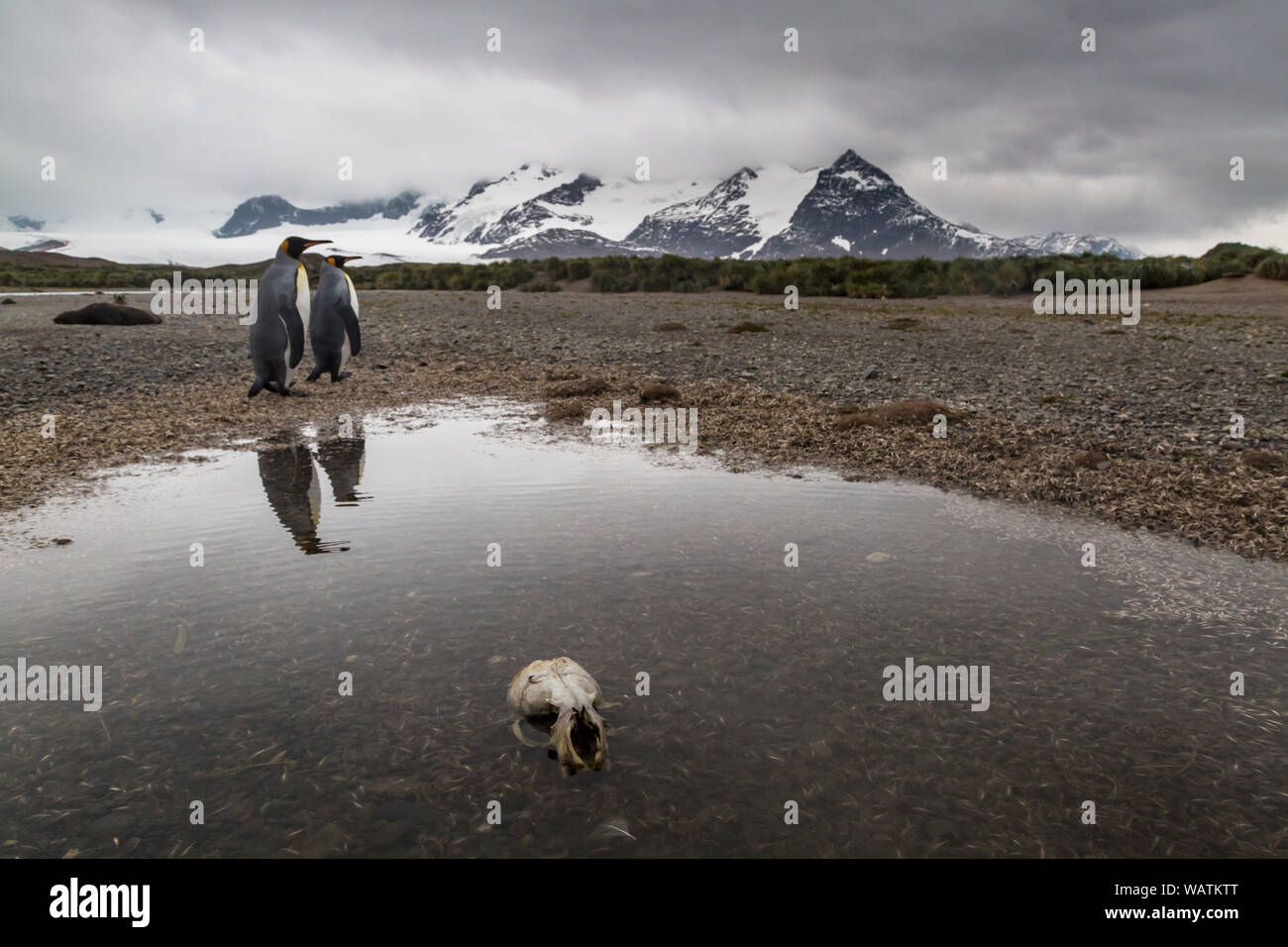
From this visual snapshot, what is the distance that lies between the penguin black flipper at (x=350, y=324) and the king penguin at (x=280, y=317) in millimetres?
1577

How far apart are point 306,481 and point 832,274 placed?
49.1 m

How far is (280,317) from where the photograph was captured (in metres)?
16.0

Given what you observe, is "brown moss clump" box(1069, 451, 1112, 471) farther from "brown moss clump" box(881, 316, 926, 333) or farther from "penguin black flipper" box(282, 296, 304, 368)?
"brown moss clump" box(881, 316, 926, 333)

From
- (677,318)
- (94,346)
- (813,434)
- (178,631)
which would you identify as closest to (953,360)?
(813,434)

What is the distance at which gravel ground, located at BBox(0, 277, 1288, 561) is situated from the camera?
10.7 meters

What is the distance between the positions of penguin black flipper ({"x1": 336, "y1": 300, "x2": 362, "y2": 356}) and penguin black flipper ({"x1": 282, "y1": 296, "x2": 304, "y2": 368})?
71.6 inches

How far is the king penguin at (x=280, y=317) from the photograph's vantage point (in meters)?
15.9

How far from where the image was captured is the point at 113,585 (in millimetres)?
7281

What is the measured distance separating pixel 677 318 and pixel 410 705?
31.2 meters

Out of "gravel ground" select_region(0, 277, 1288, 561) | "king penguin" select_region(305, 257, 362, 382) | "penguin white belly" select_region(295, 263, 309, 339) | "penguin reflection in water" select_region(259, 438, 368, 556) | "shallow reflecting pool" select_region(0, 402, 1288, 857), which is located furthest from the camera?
"king penguin" select_region(305, 257, 362, 382)
